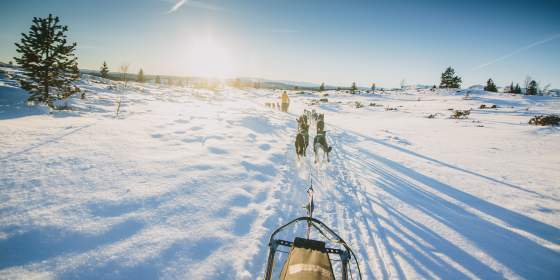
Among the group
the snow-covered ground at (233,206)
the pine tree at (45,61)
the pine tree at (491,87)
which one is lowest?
the snow-covered ground at (233,206)

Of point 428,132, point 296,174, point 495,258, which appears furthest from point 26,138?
point 428,132

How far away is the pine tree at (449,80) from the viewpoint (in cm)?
5744

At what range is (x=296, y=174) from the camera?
766cm

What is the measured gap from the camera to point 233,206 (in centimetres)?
532

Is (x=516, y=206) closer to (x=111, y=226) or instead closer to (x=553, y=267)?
(x=553, y=267)

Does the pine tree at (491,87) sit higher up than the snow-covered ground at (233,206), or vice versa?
the pine tree at (491,87)

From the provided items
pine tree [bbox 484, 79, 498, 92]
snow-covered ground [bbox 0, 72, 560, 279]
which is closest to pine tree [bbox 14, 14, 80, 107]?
snow-covered ground [bbox 0, 72, 560, 279]

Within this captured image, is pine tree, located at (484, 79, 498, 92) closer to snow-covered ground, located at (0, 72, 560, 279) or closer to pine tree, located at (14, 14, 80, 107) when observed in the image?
snow-covered ground, located at (0, 72, 560, 279)

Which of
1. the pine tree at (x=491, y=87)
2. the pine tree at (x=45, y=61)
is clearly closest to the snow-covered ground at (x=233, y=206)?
the pine tree at (x=45, y=61)

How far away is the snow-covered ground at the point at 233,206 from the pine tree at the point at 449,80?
2332 inches

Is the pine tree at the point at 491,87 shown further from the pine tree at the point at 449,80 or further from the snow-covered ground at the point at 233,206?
the snow-covered ground at the point at 233,206

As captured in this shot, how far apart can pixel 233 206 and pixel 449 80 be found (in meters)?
70.0

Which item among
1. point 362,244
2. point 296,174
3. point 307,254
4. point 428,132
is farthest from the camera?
point 428,132

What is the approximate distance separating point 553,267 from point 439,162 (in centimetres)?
580
